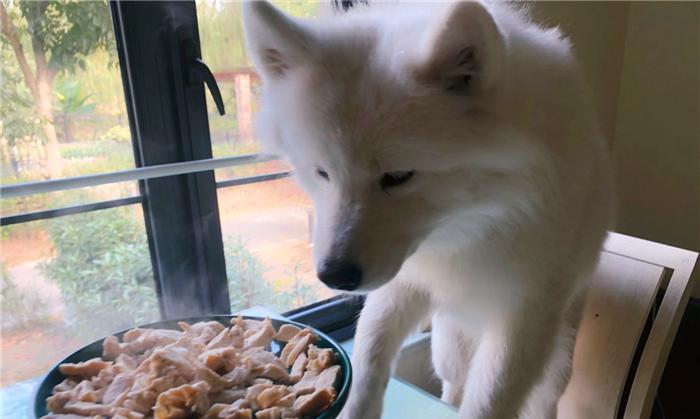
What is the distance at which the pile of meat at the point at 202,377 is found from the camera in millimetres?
610

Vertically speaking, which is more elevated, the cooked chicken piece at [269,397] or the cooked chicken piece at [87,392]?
the cooked chicken piece at [87,392]

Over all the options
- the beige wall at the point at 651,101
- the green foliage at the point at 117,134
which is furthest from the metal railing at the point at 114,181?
the beige wall at the point at 651,101

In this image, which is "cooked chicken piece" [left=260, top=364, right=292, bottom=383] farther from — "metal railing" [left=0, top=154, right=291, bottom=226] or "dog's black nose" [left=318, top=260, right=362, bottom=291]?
"metal railing" [left=0, top=154, right=291, bottom=226]

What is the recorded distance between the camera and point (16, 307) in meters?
1.03

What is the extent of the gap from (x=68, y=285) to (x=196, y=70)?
49cm

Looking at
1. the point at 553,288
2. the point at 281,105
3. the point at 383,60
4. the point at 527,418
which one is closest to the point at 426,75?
the point at 383,60

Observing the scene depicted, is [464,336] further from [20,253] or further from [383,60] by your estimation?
[20,253]

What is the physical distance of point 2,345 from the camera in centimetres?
102

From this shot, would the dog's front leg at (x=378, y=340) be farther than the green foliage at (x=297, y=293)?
No

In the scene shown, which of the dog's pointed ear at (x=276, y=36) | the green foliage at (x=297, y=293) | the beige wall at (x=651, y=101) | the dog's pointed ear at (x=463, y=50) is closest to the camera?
the dog's pointed ear at (x=463, y=50)

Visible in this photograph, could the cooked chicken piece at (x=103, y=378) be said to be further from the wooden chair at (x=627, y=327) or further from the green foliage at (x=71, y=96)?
the wooden chair at (x=627, y=327)

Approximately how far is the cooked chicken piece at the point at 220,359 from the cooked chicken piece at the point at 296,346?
68 millimetres

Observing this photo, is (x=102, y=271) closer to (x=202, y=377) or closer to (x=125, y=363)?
(x=125, y=363)

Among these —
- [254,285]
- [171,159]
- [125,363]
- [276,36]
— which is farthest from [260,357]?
[254,285]
